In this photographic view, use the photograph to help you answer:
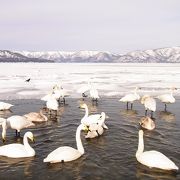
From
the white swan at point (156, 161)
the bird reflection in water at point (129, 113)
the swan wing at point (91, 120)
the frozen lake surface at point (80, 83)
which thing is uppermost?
the frozen lake surface at point (80, 83)

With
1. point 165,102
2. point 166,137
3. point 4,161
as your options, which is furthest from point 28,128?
point 165,102

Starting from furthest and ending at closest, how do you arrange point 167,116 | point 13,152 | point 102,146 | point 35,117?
point 167,116
point 35,117
point 102,146
point 13,152

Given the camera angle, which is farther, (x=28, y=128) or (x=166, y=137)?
(x=28, y=128)

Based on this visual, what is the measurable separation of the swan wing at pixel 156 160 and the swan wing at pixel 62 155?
2.31 m

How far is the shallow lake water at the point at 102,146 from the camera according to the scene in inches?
420

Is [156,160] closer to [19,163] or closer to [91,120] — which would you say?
[19,163]

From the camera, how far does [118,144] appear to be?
13719mm

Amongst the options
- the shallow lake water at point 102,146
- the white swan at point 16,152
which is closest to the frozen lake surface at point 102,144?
the shallow lake water at point 102,146

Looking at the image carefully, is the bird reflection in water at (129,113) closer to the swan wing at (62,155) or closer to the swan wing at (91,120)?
the swan wing at (91,120)

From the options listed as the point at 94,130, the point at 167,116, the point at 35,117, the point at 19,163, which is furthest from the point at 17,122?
the point at 167,116

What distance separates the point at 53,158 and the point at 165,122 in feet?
28.1

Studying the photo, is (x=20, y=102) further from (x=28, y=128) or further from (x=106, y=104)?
(x=28, y=128)

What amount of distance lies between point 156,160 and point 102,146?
10.3 feet

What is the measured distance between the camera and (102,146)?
13523 mm
